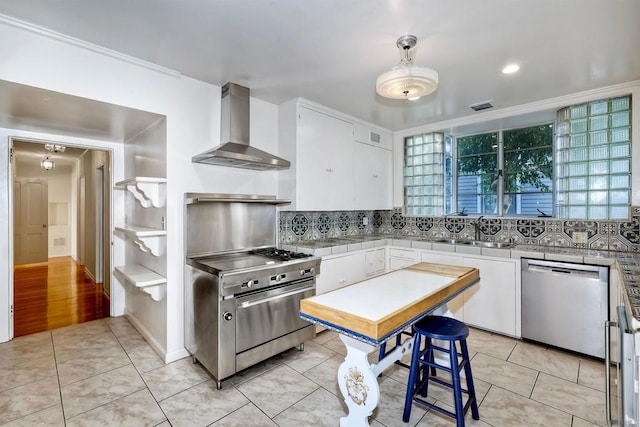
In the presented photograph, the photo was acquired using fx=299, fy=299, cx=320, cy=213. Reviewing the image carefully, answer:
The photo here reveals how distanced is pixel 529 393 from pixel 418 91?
2274mm

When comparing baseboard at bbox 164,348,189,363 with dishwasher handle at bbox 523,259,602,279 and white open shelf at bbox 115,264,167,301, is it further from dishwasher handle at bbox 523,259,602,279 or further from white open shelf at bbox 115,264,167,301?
dishwasher handle at bbox 523,259,602,279

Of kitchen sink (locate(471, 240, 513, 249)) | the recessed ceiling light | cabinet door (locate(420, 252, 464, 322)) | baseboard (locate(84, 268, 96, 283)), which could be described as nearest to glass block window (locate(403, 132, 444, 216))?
kitchen sink (locate(471, 240, 513, 249))

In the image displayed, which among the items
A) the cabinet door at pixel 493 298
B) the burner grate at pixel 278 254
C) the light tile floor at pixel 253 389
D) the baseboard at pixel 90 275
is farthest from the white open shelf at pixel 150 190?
the baseboard at pixel 90 275

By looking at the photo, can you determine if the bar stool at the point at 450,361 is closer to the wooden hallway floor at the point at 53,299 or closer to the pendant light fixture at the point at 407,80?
the pendant light fixture at the point at 407,80

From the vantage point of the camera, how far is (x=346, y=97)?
3141 millimetres

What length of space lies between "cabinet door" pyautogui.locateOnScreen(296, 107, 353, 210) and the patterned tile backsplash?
44cm

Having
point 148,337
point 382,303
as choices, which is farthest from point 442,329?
point 148,337

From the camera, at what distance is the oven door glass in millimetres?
2303

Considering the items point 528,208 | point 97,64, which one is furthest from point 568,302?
point 97,64

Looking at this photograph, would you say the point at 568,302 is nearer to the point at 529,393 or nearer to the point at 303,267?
the point at 529,393

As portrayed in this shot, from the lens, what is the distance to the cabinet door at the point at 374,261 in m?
3.61

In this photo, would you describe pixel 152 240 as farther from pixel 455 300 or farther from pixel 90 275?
pixel 90 275

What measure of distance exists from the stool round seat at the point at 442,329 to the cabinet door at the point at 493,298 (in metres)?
1.44

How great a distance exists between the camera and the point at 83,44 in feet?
6.83
